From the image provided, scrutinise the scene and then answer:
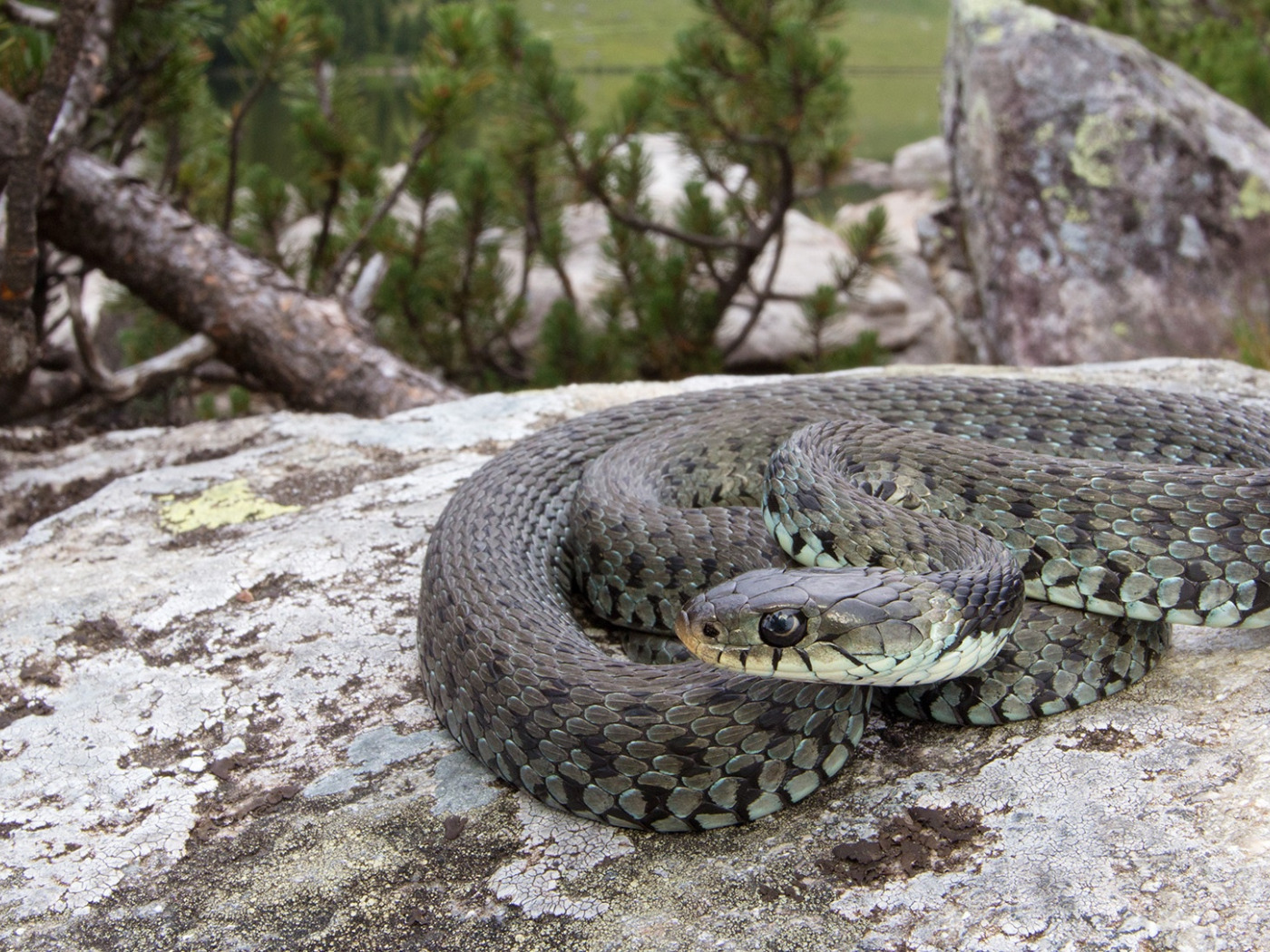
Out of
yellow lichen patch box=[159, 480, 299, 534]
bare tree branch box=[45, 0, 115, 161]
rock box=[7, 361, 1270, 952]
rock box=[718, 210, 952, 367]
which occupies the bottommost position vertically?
rock box=[718, 210, 952, 367]

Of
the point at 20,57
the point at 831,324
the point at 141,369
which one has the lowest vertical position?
the point at 831,324

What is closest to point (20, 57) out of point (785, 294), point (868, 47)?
point (785, 294)

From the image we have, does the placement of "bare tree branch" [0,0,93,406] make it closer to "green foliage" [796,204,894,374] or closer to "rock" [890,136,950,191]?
"green foliage" [796,204,894,374]

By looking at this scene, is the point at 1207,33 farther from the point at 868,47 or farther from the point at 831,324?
the point at 831,324

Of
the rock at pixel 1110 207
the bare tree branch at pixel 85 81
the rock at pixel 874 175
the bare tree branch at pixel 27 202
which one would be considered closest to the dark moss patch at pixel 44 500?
the bare tree branch at pixel 27 202

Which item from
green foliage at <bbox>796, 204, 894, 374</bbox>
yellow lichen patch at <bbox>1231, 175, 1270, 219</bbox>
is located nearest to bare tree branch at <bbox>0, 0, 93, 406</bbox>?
green foliage at <bbox>796, 204, 894, 374</bbox>

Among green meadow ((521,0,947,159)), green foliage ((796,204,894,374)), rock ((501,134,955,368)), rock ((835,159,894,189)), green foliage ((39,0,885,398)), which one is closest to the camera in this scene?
green foliage ((39,0,885,398))

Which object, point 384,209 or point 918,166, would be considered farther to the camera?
point 918,166

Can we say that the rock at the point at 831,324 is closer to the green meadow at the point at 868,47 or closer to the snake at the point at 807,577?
the green meadow at the point at 868,47
